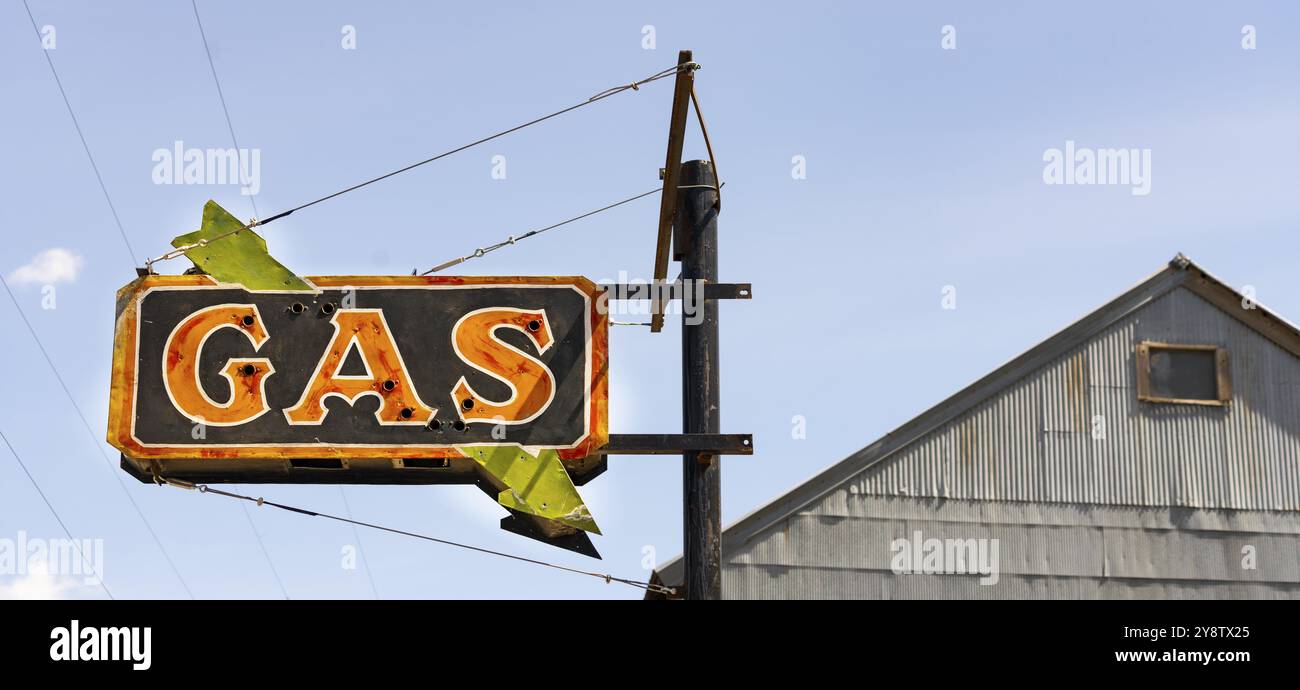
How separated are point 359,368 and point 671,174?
2166 mm

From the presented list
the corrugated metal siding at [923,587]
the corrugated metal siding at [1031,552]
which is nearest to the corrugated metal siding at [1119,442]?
the corrugated metal siding at [1031,552]

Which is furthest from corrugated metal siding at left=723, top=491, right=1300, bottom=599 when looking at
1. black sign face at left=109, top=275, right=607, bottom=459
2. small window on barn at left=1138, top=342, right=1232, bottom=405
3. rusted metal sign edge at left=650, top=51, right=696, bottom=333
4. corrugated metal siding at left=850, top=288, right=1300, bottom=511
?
black sign face at left=109, top=275, right=607, bottom=459

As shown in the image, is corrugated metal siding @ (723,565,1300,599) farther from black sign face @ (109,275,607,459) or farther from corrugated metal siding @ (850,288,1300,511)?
black sign face @ (109,275,607,459)

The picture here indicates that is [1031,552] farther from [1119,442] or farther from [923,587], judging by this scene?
[1119,442]

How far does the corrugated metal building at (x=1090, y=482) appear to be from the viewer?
13758mm

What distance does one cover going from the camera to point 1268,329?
1494 cm

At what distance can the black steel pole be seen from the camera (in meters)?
7.52

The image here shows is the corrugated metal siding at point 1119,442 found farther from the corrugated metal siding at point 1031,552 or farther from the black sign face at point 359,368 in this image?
the black sign face at point 359,368

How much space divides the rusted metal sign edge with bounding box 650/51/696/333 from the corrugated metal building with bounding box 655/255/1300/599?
17.7 feet

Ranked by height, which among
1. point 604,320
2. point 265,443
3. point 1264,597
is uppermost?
point 604,320

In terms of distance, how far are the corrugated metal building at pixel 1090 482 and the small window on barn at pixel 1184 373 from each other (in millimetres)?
16

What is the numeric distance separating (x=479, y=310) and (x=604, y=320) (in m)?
0.71
